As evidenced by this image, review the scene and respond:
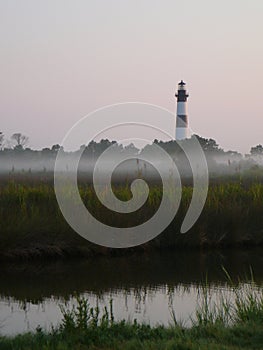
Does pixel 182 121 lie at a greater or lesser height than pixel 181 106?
lesser

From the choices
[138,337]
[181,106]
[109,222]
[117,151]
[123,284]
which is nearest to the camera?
[138,337]

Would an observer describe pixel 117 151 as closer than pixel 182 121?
Yes

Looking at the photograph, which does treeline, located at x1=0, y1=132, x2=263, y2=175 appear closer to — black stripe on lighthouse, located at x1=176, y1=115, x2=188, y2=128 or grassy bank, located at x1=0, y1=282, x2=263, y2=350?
black stripe on lighthouse, located at x1=176, y1=115, x2=188, y2=128

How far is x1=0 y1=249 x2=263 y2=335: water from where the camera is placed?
6368 mm

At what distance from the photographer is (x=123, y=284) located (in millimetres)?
7961

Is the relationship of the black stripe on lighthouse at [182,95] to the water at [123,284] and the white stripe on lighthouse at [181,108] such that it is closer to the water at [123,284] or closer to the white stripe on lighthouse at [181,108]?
the white stripe on lighthouse at [181,108]

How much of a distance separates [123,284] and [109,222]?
230cm

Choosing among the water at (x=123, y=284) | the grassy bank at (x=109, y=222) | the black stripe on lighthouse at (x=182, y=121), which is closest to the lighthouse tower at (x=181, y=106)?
the black stripe on lighthouse at (x=182, y=121)

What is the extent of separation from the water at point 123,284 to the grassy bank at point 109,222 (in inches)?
12.6

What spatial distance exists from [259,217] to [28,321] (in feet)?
20.8

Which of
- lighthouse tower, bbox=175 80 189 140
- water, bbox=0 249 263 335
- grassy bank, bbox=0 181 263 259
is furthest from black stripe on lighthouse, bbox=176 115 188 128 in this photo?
water, bbox=0 249 263 335

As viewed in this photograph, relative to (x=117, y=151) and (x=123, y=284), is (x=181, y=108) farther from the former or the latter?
(x=123, y=284)

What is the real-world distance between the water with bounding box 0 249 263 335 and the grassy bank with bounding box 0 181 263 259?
32 cm

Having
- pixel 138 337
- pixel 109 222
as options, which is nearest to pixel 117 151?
pixel 109 222
